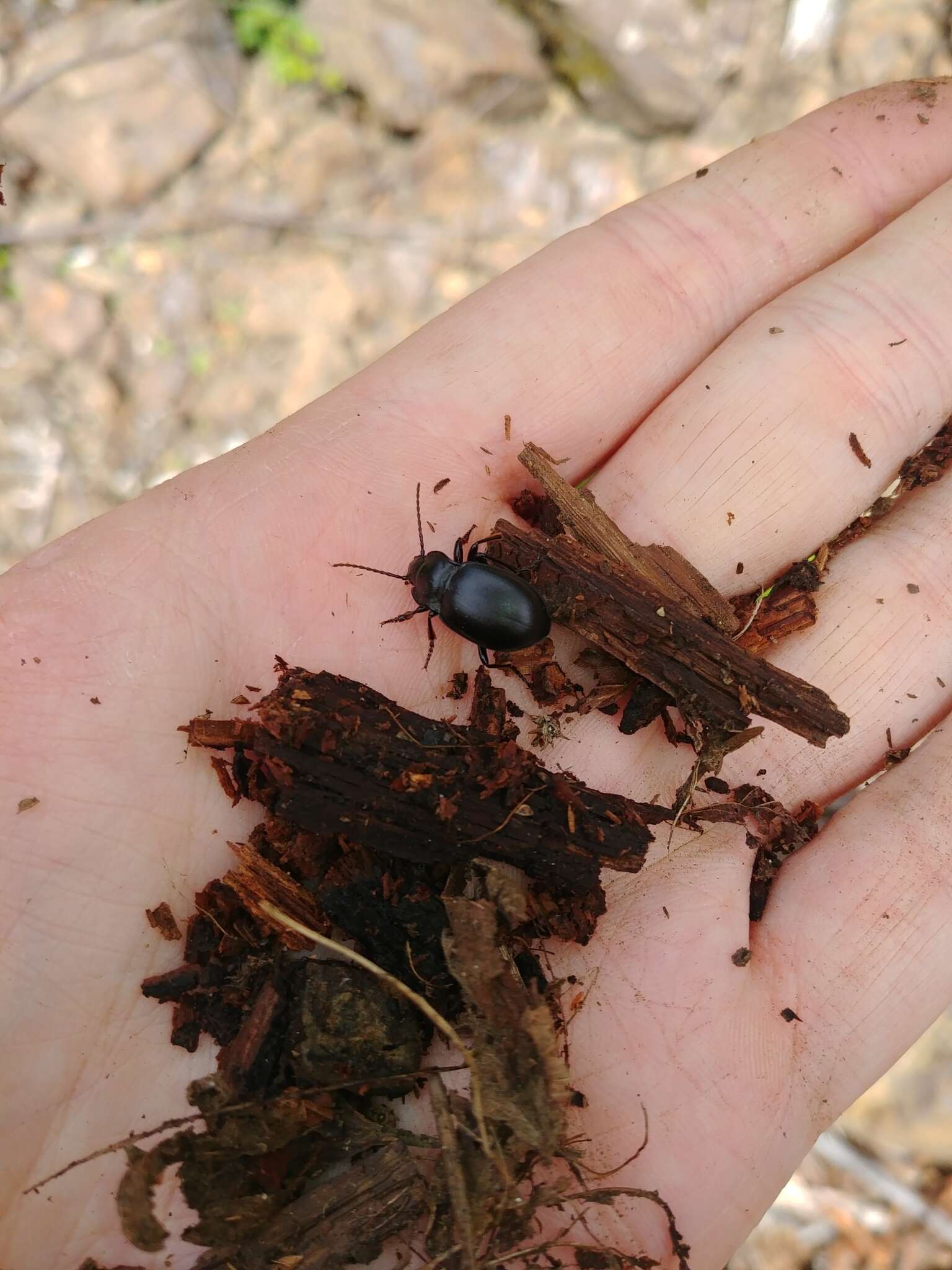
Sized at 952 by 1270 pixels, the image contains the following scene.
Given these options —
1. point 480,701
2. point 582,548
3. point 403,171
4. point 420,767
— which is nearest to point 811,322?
point 582,548

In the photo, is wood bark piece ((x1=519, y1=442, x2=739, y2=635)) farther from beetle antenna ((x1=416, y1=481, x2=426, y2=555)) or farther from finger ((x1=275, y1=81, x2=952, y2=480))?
beetle antenna ((x1=416, y1=481, x2=426, y2=555))

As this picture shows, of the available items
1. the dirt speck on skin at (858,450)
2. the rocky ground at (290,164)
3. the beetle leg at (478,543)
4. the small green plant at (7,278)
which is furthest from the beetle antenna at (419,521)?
the small green plant at (7,278)

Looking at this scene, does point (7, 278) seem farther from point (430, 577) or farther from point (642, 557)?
point (642, 557)

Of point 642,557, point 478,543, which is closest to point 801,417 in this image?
point 642,557

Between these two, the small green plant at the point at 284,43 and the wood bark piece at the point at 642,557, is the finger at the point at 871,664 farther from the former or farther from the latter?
the small green plant at the point at 284,43

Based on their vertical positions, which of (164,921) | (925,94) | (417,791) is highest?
(925,94)

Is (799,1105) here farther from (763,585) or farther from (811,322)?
(811,322)

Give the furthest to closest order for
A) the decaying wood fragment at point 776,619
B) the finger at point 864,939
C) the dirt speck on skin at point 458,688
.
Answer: the decaying wood fragment at point 776,619
the dirt speck on skin at point 458,688
the finger at point 864,939
